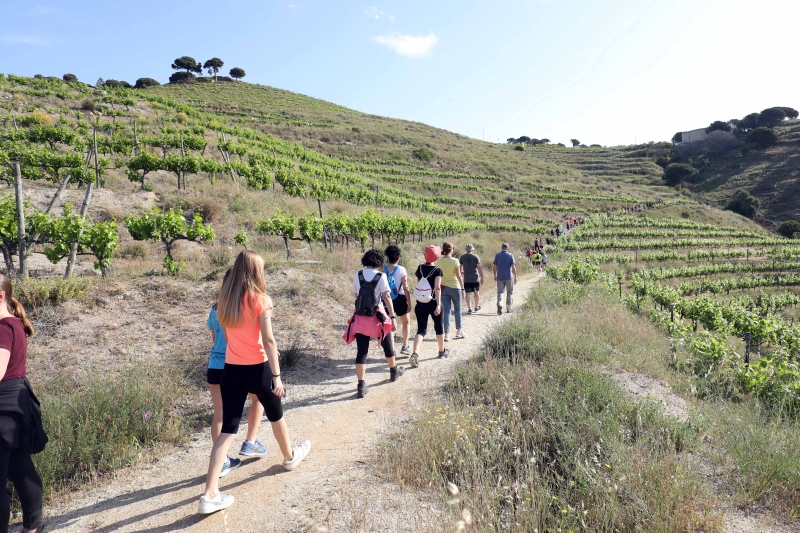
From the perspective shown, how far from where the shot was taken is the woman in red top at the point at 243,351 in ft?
10.6

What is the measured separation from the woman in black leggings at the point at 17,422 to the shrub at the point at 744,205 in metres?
72.2

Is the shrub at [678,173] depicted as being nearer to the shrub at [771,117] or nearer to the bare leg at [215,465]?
the shrub at [771,117]

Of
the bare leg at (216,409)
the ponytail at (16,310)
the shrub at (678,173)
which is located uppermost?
the shrub at (678,173)

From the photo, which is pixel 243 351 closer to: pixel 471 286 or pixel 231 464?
pixel 231 464

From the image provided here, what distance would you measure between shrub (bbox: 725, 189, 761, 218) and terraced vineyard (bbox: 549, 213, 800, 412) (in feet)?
48.2

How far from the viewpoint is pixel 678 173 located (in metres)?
70.4

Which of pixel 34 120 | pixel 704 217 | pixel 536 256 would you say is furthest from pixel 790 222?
pixel 34 120

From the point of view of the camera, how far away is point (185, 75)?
3482 inches

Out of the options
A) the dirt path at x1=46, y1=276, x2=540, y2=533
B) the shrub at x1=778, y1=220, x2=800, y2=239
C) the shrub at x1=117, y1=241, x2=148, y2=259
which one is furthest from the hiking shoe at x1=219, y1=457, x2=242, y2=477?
the shrub at x1=778, y1=220, x2=800, y2=239

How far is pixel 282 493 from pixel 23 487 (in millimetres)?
1735

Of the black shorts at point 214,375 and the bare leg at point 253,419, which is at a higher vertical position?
the black shorts at point 214,375

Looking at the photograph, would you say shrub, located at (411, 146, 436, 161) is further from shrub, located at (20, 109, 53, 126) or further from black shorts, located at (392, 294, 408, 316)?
black shorts, located at (392, 294, 408, 316)

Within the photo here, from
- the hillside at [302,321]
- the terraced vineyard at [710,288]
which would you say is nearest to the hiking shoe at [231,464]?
the hillside at [302,321]

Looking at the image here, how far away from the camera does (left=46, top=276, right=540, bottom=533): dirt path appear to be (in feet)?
9.95
